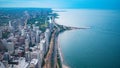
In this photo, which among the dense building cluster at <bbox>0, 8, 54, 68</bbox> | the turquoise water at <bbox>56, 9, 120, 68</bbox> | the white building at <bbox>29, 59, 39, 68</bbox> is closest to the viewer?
the white building at <bbox>29, 59, 39, 68</bbox>

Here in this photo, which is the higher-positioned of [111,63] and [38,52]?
[38,52]

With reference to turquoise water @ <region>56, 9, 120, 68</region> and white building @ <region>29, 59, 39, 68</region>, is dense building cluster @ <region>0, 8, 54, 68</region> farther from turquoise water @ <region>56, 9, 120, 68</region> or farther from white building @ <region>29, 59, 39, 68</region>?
turquoise water @ <region>56, 9, 120, 68</region>

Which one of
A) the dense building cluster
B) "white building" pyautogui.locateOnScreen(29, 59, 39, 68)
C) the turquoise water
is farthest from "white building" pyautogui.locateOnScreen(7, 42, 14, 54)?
the turquoise water

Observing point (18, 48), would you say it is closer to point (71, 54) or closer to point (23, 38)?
point (23, 38)

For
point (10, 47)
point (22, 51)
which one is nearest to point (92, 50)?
point (22, 51)

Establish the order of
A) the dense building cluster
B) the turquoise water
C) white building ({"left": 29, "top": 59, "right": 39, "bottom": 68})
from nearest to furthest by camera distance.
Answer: white building ({"left": 29, "top": 59, "right": 39, "bottom": 68}) → the dense building cluster → the turquoise water

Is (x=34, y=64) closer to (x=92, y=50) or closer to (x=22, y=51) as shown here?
(x=22, y=51)

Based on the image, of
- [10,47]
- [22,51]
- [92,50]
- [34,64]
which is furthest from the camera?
[92,50]

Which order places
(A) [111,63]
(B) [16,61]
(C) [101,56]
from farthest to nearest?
(C) [101,56]
(A) [111,63]
(B) [16,61]

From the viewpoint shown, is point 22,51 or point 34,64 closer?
point 34,64

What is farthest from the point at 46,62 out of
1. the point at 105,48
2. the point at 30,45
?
the point at 105,48

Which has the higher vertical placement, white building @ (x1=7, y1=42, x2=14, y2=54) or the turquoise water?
white building @ (x1=7, y1=42, x2=14, y2=54)
